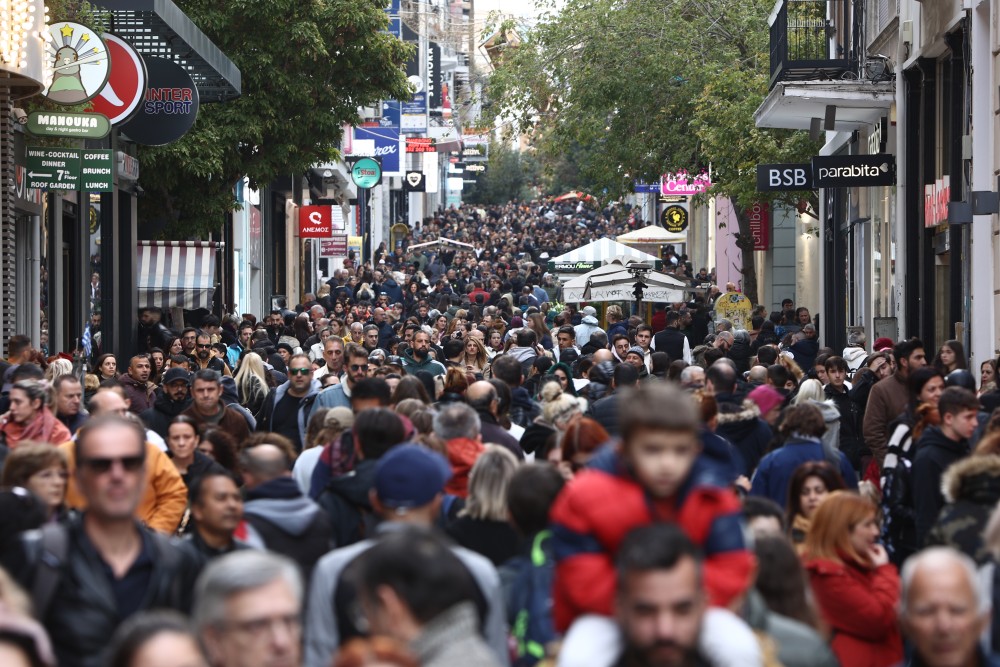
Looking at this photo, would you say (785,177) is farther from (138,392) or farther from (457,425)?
(457,425)

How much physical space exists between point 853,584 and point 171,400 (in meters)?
6.68

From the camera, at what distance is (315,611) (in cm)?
561

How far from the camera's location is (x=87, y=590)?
532 cm

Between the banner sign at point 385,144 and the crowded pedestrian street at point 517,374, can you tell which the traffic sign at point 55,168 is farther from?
the banner sign at point 385,144

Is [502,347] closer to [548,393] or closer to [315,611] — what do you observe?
[548,393]

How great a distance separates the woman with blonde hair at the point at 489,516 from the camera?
705cm

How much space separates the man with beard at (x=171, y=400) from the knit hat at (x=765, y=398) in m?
4.02

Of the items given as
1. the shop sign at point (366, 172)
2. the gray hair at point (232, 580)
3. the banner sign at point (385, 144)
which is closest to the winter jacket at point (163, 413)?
the gray hair at point (232, 580)

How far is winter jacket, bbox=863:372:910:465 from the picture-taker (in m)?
12.6

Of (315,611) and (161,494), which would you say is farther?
(161,494)

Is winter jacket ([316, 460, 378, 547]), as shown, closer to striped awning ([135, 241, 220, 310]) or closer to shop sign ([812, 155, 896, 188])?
shop sign ([812, 155, 896, 188])

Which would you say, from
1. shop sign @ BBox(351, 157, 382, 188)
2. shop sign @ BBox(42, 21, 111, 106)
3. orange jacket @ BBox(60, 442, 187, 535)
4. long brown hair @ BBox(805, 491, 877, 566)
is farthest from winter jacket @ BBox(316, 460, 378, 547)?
shop sign @ BBox(351, 157, 382, 188)

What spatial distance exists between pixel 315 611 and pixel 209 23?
75.7ft

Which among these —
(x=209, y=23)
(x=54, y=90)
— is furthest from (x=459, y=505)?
(x=209, y=23)
